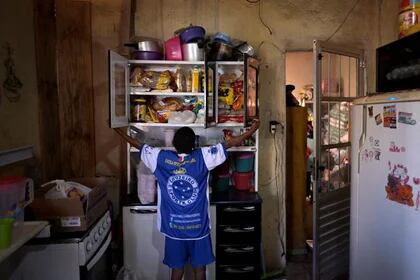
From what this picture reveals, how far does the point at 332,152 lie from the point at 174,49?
1.70 meters

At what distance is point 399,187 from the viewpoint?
1.59 metres

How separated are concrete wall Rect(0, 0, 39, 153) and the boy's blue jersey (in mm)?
830

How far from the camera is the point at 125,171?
113 inches

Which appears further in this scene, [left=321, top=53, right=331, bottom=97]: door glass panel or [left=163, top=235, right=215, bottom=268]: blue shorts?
[left=321, top=53, right=331, bottom=97]: door glass panel

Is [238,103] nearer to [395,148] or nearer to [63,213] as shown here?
[395,148]

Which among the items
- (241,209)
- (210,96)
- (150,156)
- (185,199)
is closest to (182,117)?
(210,96)

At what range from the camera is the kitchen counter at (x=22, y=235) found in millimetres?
1199

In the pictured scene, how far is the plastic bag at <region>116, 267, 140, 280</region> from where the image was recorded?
2354 mm

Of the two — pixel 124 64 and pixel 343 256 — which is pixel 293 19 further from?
pixel 343 256

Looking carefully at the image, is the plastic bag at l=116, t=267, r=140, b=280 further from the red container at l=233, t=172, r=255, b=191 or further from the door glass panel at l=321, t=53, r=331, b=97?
the door glass panel at l=321, t=53, r=331, b=97

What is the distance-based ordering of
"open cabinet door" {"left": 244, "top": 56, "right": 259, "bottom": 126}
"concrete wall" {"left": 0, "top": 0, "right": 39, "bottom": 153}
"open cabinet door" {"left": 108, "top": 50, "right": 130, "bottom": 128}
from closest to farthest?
"concrete wall" {"left": 0, "top": 0, "right": 39, "bottom": 153}
"open cabinet door" {"left": 108, "top": 50, "right": 130, "bottom": 128}
"open cabinet door" {"left": 244, "top": 56, "right": 259, "bottom": 126}

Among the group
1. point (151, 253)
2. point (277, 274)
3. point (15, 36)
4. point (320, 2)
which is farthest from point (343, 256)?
point (15, 36)

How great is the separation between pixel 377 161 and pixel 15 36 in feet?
7.38

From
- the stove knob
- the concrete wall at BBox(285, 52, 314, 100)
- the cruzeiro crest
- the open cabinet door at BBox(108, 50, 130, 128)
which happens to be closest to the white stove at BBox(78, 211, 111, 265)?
the stove knob
